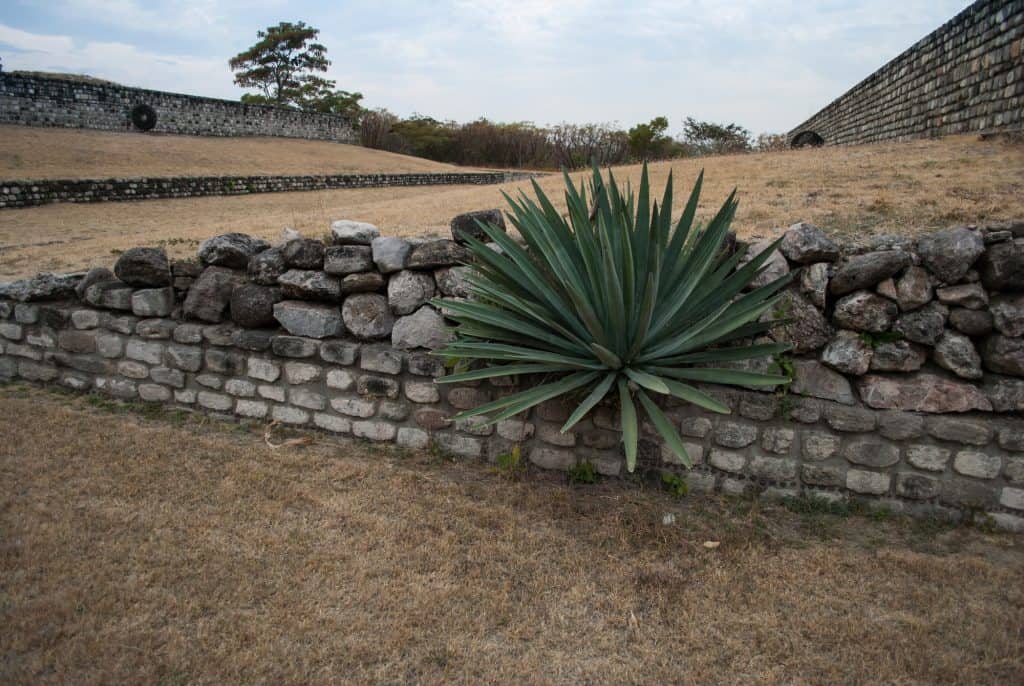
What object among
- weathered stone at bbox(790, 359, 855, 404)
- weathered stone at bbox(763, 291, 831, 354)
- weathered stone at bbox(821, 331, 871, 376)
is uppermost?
weathered stone at bbox(763, 291, 831, 354)

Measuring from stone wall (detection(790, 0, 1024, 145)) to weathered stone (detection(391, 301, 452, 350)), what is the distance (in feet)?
28.0

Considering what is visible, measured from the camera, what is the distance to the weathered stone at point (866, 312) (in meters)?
3.03

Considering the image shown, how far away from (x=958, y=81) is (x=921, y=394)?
9.27m

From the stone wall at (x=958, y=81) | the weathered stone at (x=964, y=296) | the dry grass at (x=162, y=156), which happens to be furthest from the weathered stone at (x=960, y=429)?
the dry grass at (x=162, y=156)

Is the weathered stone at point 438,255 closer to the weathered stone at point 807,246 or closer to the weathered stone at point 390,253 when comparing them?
the weathered stone at point 390,253

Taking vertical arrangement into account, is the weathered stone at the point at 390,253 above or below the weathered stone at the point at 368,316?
above

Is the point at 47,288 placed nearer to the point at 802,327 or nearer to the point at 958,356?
the point at 802,327

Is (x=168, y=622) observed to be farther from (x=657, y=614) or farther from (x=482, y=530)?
(x=657, y=614)

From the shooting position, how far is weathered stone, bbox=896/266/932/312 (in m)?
3.01

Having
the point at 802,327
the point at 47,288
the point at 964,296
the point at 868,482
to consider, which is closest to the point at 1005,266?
the point at 964,296

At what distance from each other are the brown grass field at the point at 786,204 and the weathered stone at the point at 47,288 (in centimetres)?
106

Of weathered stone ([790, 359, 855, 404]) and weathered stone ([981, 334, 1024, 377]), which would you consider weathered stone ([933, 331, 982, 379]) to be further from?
weathered stone ([790, 359, 855, 404])

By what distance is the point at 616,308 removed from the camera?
9.47 feet

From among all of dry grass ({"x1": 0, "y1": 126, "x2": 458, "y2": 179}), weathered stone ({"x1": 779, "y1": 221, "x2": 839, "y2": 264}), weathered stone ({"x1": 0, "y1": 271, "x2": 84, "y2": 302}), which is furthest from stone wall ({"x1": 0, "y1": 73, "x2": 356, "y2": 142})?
weathered stone ({"x1": 779, "y1": 221, "x2": 839, "y2": 264})
